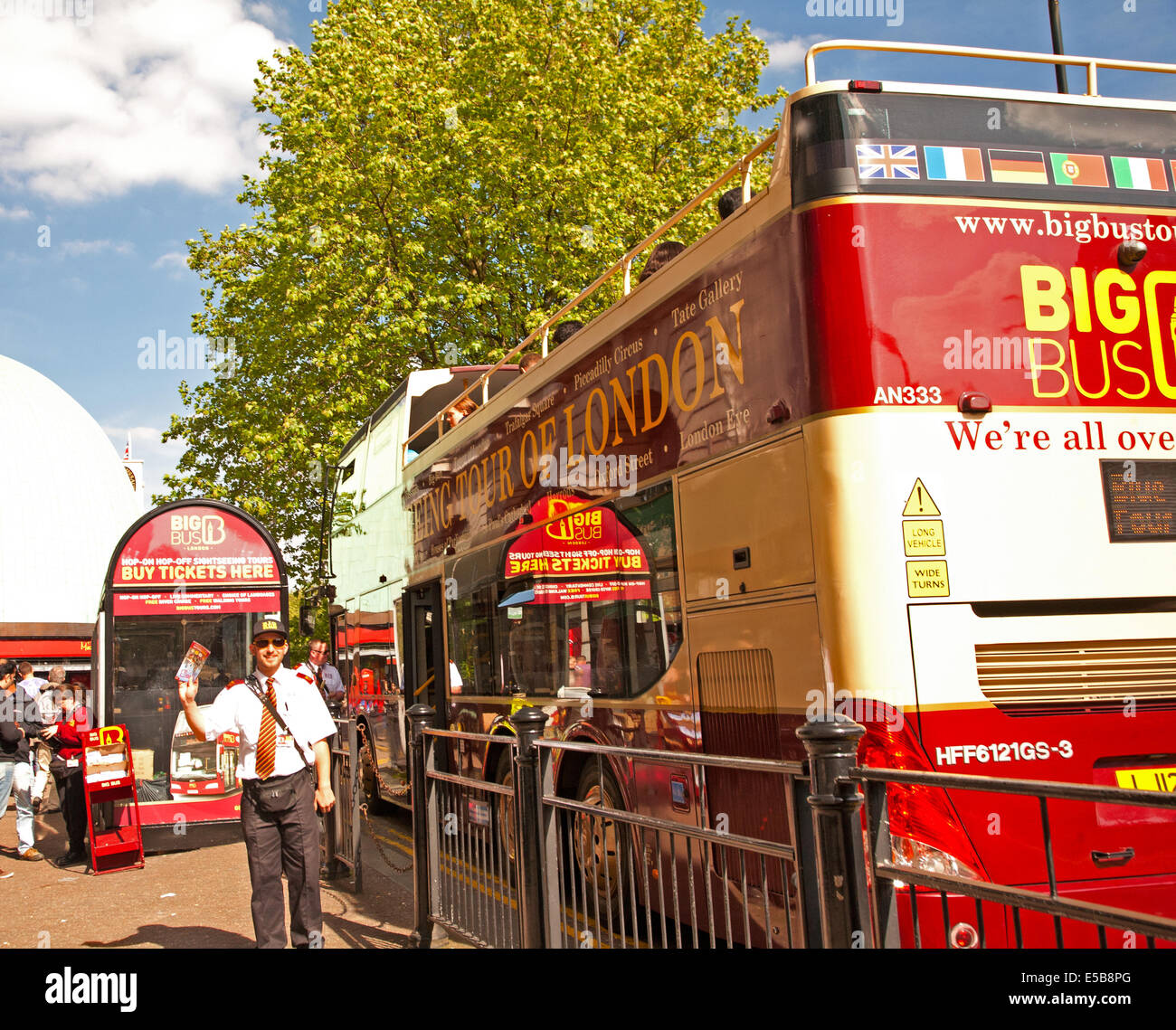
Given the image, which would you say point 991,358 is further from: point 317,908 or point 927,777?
point 317,908

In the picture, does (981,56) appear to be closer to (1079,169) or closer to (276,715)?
(1079,169)

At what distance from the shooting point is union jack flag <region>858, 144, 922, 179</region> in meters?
4.56

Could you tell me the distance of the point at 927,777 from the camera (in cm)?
270

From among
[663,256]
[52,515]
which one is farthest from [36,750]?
[52,515]

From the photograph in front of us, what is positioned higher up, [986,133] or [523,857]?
[986,133]

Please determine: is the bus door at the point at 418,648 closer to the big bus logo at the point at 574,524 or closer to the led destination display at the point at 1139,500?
the big bus logo at the point at 574,524

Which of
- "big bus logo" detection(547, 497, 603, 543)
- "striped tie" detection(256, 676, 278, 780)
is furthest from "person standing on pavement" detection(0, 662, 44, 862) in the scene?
"big bus logo" detection(547, 497, 603, 543)

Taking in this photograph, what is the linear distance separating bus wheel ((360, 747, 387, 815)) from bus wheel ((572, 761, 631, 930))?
9.26m

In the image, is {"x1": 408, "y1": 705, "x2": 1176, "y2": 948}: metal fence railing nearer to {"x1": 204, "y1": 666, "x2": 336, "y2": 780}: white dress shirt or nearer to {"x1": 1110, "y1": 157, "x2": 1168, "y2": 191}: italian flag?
{"x1": 204, "y1": 666, "x2": 336, "y2": 780}: white dress shirt

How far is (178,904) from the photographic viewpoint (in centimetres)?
827

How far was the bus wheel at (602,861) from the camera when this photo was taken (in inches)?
173

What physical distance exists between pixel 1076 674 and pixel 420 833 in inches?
162
